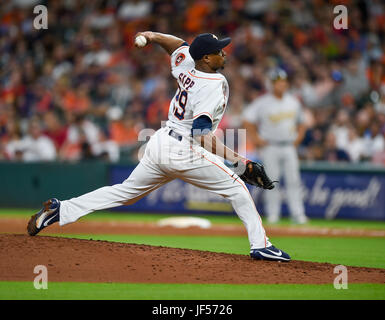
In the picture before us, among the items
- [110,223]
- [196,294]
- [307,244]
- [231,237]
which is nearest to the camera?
[196,294]

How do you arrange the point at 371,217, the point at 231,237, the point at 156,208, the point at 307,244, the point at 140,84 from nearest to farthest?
the point at 307,244 → the point at 231,237 → the point at 371,217 → the point at 156,208 → the point at 140,84

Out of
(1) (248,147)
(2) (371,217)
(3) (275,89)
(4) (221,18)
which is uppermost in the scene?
(4) (221,18)

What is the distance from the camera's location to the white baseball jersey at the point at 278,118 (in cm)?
1255

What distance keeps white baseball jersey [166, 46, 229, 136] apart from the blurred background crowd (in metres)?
7.69

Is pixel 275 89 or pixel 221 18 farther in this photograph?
pixel 221 18

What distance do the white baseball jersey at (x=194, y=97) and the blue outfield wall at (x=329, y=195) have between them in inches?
282

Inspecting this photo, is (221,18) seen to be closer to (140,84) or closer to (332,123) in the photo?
(140,84)

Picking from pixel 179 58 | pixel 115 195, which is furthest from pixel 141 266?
pixel 179 58

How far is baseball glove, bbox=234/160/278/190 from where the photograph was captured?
6660 millimetres

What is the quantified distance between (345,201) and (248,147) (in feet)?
8.30

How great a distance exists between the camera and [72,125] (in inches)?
631

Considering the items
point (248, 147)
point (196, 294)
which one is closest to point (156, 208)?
point (248, 147)

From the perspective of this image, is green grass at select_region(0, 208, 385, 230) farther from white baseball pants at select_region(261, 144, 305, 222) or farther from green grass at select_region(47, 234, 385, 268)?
green grass at select_region(47, 234, 385, 268)

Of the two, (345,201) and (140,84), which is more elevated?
(140,84)
